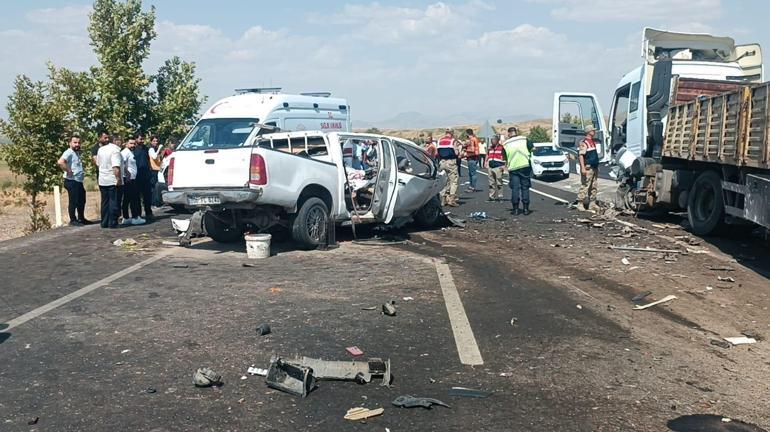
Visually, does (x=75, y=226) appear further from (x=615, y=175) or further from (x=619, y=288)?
(x=615, y=175)

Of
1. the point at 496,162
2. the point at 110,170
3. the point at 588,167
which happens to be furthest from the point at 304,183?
the point at 496,162

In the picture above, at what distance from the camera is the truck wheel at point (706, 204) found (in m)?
11.3

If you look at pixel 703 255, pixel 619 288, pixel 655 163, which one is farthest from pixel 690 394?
pixel 655 163

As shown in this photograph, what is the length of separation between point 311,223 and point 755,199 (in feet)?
19.5

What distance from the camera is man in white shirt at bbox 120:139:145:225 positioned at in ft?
44.4

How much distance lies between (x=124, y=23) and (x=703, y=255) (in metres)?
17.2

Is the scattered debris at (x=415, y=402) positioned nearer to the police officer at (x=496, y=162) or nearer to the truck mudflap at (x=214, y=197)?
the truck mudflap at (x=214, y=197)

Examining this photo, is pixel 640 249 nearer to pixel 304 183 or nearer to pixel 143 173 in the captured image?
pixel 304 183

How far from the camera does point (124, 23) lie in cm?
2088

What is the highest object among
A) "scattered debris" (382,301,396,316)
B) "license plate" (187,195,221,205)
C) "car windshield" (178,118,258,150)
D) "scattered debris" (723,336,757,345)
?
"car windshield" (178,118,258,150)

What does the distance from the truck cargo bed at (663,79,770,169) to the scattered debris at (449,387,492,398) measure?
5871 mm

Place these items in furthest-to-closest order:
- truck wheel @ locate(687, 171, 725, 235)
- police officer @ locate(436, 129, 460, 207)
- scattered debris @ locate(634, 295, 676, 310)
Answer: police officer @ locate(436, 129, 460, 207) < truck wheel @ locate(687, 171, 725, 235) < scattered debris @ locate(634, 295, 676, 310)

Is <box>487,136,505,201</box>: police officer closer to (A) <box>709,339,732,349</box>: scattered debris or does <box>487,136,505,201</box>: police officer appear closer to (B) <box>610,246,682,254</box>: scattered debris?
(B) <box>610,246,682,254</box>: scattered debris

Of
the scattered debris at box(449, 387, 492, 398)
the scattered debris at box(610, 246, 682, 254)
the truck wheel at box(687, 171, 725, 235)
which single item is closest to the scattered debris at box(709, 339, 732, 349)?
the scattered debris at box(449, 387, 492, 398)
